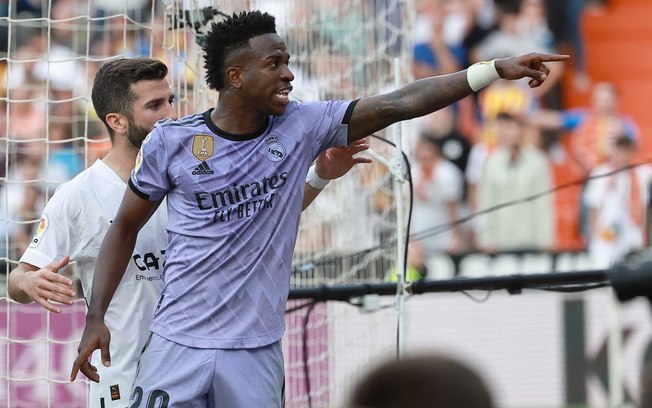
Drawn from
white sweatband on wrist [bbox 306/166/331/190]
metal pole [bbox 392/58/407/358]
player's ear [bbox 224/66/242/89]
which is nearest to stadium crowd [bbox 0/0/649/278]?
metal pole [bbox 392/58/407/358]

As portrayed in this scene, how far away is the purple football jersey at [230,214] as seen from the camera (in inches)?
161

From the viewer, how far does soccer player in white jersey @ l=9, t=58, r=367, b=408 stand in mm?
4551

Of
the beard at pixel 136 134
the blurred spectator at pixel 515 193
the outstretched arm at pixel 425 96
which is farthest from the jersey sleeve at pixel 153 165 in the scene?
the blurred spectator at pixel 515 193

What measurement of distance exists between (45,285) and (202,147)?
76cm

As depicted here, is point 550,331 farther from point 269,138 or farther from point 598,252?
point 269,138

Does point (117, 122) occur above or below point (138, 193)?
above

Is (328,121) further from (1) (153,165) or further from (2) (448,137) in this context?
(2) (448,137)

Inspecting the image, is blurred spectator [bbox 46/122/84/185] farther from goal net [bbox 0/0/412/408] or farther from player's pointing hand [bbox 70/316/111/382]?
player's pointing hand [bbox 70/316/111/382]

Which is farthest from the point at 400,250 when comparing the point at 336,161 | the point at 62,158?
the point at 62,158

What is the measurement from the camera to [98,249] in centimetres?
464

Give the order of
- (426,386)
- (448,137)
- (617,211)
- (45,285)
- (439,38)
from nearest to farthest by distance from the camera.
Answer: (426,386) → (45,285) → (617,211) → (448,137) → (439,38)

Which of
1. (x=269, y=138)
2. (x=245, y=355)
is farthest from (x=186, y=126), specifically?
(x=245, y=355)

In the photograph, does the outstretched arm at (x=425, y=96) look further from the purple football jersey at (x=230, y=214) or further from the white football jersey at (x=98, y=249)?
the white football jersey at (x=98, y=249)

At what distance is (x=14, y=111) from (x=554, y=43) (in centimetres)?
656
